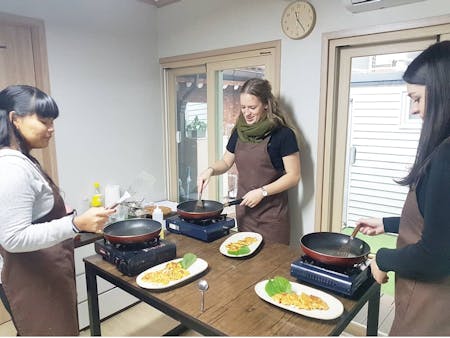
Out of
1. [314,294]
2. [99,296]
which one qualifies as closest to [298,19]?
[314,294]

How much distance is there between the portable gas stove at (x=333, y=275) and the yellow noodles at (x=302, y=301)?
0.29 feet

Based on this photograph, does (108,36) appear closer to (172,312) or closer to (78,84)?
(78,84)

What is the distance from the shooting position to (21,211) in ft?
3.84

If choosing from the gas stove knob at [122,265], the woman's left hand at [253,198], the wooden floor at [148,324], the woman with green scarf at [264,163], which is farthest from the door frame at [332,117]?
the gas stove knob at [122,265]

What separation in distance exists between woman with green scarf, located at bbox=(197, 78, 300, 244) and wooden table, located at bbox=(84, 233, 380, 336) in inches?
19.1

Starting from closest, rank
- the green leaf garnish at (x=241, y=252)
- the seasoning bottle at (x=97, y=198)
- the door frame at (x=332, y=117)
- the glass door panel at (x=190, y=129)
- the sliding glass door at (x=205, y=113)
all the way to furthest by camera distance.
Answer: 1. the green leaf garnish at (x=241, y=252)
2. the door frame at (x=332, y=117)
3. the sliding glass door at (x=205, y=113)
4. the seasoning bottle at (x=97, y=198)
5. the glass door panel at (x=190, y=129)

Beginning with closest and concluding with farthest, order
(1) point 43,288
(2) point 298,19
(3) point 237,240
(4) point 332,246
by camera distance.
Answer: (1) point 43,288 → (4) point 332,246 → (3) point 237,240 → (2) point 298,19

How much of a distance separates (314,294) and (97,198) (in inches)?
83.1

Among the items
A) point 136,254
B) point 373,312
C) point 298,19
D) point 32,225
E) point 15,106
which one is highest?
point 298,19

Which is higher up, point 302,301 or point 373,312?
point 302,301

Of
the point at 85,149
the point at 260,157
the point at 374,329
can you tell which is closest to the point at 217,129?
the point at 260,157

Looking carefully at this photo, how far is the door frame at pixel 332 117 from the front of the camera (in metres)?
1.94

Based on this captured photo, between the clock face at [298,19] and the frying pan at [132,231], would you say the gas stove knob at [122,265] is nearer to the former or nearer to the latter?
the frying pan at [132,231]

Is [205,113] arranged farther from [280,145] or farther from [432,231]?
[432,231]
